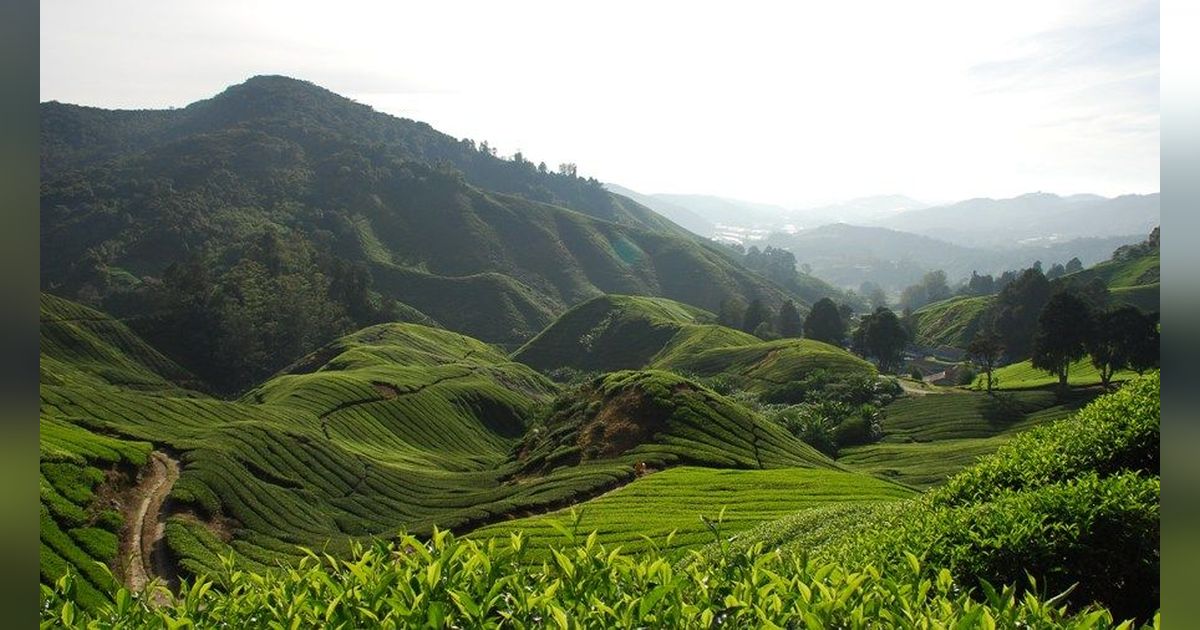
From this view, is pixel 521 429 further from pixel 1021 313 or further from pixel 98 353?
pixel 1021 313

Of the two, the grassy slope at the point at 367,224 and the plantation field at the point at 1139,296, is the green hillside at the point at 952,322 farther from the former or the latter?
the grassy slope at the point at 367,224

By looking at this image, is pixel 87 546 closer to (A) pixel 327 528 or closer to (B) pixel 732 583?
(A) pixel 327 528

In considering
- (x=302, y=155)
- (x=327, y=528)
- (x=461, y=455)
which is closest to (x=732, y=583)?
(x=327, y=528)

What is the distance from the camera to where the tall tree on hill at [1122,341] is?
52.8 m

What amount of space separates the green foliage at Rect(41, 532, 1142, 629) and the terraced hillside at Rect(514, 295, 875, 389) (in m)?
64.9

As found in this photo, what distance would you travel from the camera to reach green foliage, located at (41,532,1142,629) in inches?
129

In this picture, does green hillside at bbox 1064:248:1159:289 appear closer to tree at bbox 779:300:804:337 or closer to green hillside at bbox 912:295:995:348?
green hillside at bbox 912:295:995:348

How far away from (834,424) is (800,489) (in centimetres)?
2948

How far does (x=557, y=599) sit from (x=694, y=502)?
21.1 meters

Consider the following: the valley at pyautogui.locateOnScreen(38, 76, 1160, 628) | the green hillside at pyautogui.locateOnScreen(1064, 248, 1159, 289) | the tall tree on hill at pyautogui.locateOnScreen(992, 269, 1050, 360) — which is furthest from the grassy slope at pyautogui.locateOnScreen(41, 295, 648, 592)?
the green hillside at pyautogui.locateOnScreen(1064, 248, 1159, 289)

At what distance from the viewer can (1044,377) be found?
205ft

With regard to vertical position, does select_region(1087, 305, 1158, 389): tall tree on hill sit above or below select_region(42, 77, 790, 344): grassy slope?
below

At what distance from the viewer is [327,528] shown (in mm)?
29141
